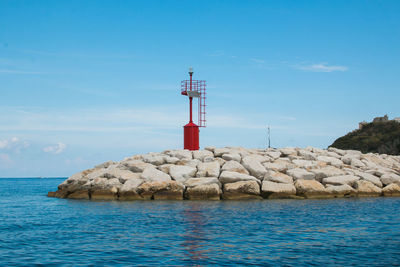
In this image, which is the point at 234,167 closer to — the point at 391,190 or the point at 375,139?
the point at 391,190

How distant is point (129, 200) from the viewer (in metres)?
21.3

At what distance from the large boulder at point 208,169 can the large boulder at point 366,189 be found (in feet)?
25.8

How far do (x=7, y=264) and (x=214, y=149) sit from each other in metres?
17.2

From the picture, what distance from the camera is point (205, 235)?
11.9 meters

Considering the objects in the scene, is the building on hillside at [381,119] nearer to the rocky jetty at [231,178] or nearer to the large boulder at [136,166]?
the rocky jetty at [231,178]

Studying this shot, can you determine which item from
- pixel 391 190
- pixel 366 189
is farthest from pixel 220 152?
pixel 391 190

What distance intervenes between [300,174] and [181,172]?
21.0 feet

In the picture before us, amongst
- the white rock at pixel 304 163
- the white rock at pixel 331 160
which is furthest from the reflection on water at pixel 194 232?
the white rock at pixel 331 160

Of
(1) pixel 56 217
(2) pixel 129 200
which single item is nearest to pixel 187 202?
(2) pixel 129 200

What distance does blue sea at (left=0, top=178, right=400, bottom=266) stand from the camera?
9383mm

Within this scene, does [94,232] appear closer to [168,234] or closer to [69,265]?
[168,234]

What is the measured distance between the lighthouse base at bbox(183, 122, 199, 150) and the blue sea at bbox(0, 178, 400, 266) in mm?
8756

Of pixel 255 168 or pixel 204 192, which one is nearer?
pixel 204 192

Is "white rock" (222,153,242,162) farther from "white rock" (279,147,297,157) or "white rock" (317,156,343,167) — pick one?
"white rock" (317,156,343,167)
